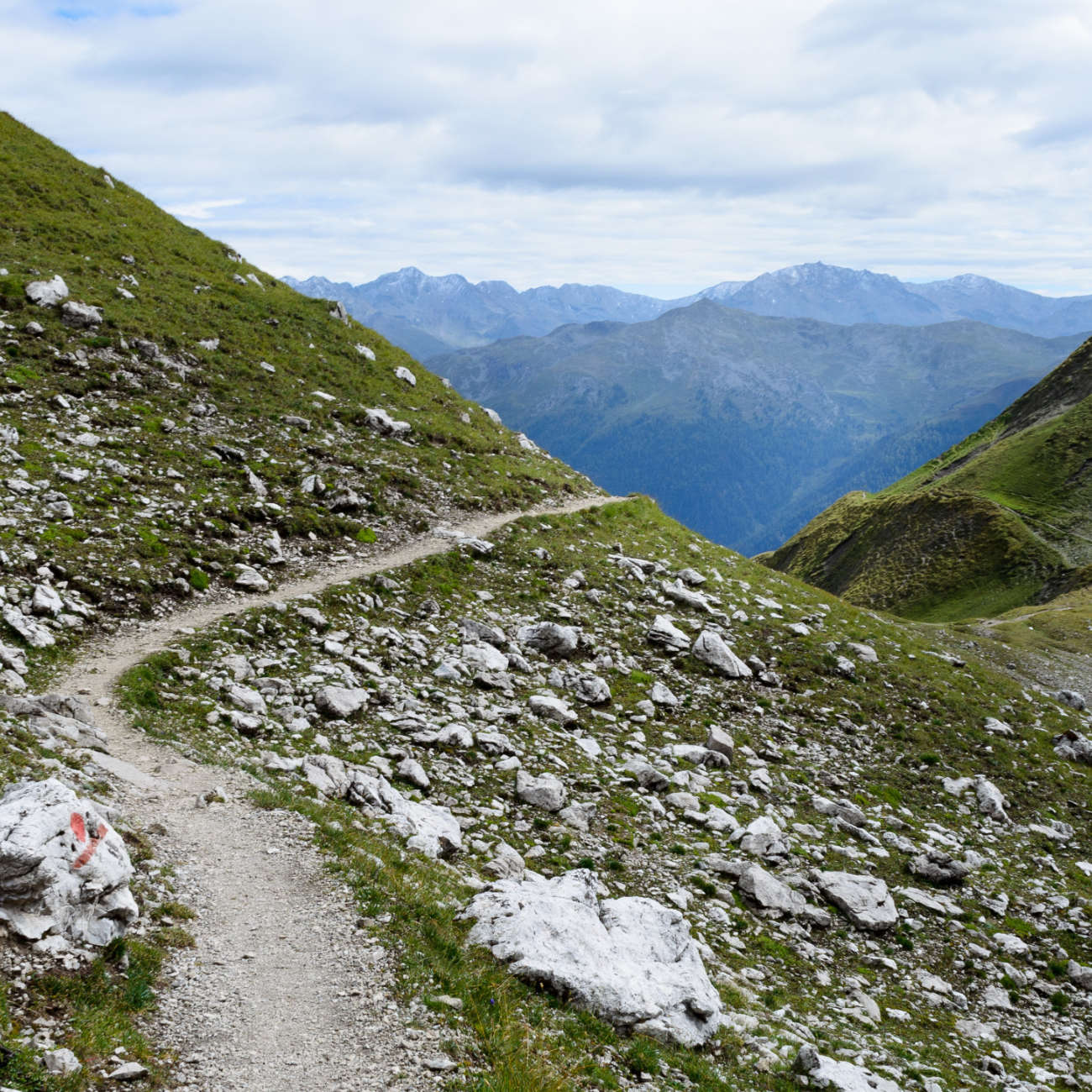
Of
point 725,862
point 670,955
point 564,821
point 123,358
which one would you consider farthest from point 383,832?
point 123,358

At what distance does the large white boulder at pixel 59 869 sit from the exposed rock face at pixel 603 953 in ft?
17.7

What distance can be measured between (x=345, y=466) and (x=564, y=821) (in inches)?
905

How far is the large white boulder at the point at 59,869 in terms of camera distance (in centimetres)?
852

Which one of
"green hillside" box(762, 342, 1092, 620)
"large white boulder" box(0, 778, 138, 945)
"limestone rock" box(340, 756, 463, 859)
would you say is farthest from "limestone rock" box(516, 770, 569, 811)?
"green hillside" box(762, 342, 1092, 620)

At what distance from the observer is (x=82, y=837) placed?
9.63 metres

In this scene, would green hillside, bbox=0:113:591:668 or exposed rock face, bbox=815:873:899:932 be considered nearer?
exposed rock face, bbox=815:873:899:932

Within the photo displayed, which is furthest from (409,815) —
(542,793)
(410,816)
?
(542,793)

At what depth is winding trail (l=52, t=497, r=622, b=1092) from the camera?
8.20 meters

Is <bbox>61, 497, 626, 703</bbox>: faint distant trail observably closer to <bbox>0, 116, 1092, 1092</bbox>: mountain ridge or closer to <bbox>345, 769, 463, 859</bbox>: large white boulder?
<bbox>0, 116, 1092, 1092</bbox>: mountain ridge

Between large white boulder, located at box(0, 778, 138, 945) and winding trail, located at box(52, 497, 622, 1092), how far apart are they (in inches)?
46.2

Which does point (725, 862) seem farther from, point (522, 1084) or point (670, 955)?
point (522, 1084)

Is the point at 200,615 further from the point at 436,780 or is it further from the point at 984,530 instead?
the point at 984,530

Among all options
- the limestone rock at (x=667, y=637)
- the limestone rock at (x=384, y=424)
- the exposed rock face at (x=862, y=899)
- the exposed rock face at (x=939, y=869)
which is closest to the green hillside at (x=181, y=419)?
the limestone rock at (x=384, y=424)

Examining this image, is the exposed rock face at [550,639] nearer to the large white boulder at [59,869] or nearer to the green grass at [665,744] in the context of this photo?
the green grass at [665,744]
